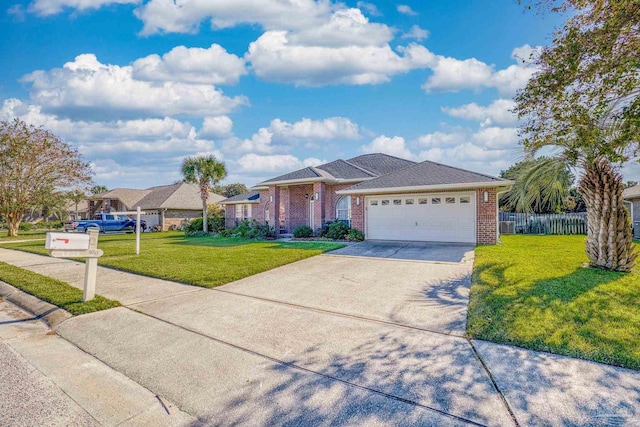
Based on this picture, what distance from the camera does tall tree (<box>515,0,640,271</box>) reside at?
564cm

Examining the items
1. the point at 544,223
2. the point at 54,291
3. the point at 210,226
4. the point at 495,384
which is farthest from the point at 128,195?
the point at 495,384

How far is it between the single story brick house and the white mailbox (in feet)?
37.0

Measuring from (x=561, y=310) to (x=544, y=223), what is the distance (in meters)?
20.1

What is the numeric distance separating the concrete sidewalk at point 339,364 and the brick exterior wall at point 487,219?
26.2 ft

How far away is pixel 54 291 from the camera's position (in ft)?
22.6

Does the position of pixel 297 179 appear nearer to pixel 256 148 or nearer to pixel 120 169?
pixel 256 148

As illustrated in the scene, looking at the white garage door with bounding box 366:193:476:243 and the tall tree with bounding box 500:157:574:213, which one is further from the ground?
the tall tree with bounding box 500:157:574:213

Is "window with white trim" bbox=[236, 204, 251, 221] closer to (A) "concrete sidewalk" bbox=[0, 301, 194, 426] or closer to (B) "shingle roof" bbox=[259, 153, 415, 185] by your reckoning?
(B) "shingle roof" bbox=[259, 153, 415, 185]

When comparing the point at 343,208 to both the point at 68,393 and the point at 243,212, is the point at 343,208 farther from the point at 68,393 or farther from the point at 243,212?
the point at 68,393

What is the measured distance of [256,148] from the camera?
27.2 meters

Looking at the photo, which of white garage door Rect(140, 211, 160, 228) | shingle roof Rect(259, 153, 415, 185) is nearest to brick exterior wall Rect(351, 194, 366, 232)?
shingle roof Rect(259, 153, 415, 185)

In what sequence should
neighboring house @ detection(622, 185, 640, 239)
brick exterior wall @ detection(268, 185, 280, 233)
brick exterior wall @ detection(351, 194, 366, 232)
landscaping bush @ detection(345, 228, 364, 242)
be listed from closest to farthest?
1. landscaping bush @ detection(345, 228, 364, 242)
2. brick exterior wall @ detection(351, 194, 366, 232)
3. neighboring house @ detection(622, 185, 640, 239)
4. brick exterior wall @ detection(268, 185, 280, 233)

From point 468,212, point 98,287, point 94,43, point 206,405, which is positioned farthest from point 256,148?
point 206,405

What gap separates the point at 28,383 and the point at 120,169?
36.2m
